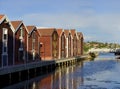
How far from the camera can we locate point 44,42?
86.9 metres

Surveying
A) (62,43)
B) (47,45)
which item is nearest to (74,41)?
(62,43)

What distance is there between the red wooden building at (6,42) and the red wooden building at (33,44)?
10.7 meters

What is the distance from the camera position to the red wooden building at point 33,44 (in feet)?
229

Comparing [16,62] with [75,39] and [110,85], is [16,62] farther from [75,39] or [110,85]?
[75,39]

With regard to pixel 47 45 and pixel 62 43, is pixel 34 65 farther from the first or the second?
pixel 62 43

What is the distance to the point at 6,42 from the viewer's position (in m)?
55.8

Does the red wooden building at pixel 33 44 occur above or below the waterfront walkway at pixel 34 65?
above

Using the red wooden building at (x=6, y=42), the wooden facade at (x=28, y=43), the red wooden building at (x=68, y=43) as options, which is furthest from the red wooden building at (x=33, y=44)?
the red wooden building at (x=68, y=43)

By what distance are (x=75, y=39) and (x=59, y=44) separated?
82.2 feet

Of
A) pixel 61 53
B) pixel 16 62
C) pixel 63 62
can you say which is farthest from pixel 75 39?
pixel 16 62

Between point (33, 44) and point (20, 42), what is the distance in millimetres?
9248

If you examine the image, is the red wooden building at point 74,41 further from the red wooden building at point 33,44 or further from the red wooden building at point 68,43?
the red wooden building at point 33,44

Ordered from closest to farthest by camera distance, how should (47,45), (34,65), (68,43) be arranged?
(34,65), (47,45), (68,43)

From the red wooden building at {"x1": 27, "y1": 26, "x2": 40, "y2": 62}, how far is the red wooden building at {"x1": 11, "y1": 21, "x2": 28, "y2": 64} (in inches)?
121
